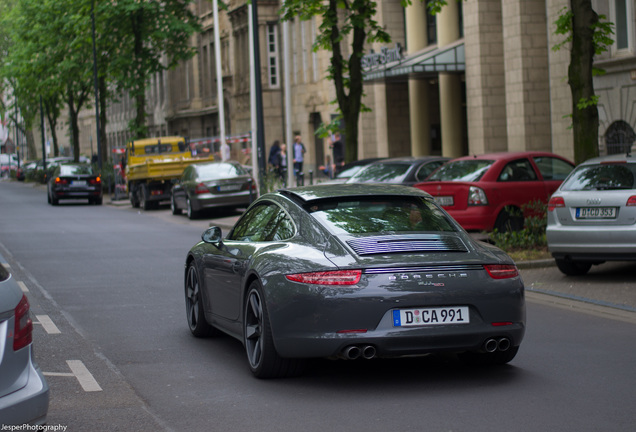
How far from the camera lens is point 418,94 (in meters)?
40.7

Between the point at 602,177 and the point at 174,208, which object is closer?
the point at 602,177

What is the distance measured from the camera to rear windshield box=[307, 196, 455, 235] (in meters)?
7.71

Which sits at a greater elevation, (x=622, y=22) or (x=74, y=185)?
(x=622, y=22)

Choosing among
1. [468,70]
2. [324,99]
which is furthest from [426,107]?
[324,99]

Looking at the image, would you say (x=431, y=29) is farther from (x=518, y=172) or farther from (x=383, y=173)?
(x=518, y=172)

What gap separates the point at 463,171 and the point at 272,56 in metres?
39.2

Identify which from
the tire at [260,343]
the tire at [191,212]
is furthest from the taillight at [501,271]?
the tire at [191,212]

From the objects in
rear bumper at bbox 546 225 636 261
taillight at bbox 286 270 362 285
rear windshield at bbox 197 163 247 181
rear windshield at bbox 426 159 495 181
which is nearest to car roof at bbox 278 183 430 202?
taillight at bbox 286 270 362 285

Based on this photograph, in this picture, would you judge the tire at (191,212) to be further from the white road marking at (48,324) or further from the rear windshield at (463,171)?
the white road marking at (48,324)

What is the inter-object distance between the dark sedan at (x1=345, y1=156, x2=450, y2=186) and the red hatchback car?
2.30 meters

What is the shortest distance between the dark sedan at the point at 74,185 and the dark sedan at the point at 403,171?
21.7m

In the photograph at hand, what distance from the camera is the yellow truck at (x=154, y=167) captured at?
Result: 114ft

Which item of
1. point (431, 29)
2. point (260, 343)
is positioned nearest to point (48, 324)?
point (260, 343)

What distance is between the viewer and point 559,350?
870 cm
